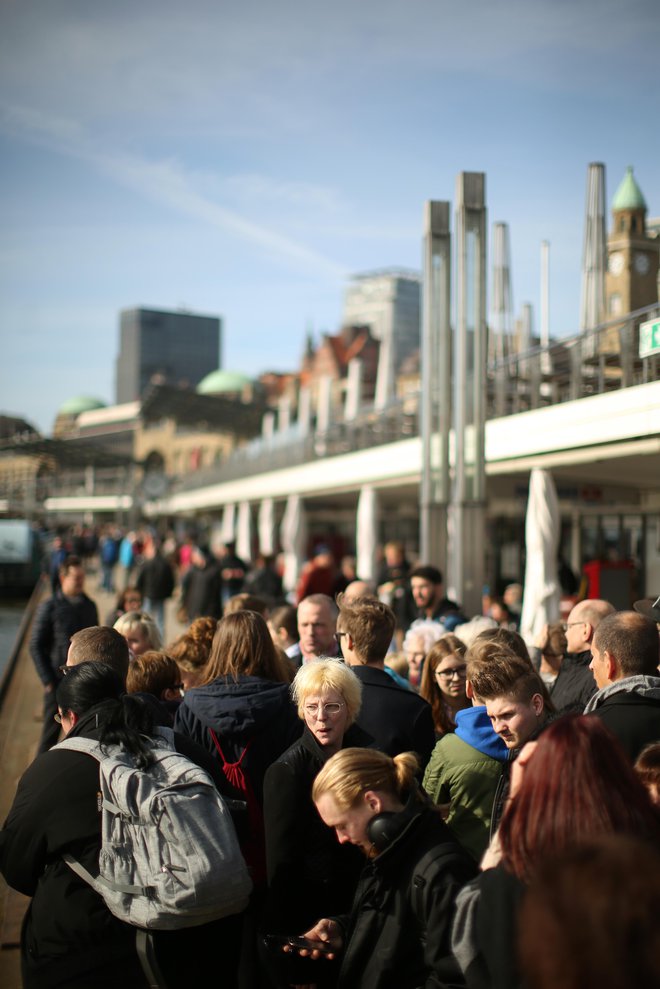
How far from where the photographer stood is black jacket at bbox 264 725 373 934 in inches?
144

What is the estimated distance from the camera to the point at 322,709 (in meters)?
3.87

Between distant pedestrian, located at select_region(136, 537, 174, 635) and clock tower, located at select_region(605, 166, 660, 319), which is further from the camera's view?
distant pedestrian, located at select_region(136, 537, 174, 635)

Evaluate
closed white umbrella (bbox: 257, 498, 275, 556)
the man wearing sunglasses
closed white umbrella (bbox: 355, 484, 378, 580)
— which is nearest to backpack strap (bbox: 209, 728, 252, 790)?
the man wearing sunglasses

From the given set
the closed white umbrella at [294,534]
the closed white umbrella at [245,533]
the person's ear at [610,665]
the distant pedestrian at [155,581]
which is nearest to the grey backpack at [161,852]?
the person's ear at [610,665]

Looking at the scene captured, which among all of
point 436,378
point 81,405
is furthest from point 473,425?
point 81,405

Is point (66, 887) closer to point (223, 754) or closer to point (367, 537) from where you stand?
point (223, 754)

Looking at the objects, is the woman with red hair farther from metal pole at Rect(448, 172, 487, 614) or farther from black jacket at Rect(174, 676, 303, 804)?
metal pole at Rect(448, 172, 487, 614)

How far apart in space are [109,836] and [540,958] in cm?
193

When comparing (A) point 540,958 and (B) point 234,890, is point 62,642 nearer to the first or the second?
(B) point 234,890

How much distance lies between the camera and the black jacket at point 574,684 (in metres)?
5.13

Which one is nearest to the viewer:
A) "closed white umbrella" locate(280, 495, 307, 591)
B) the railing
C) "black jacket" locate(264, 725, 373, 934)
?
"black jacket" locate(264, 725, 373, 934)

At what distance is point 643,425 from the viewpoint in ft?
42.8

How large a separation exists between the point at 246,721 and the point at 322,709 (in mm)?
625

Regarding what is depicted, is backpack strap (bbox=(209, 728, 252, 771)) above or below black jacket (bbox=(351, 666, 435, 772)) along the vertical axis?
below
